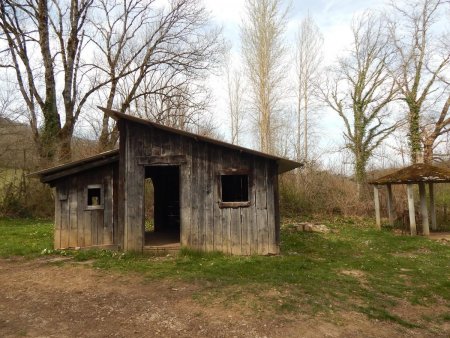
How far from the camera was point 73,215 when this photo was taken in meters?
10.3

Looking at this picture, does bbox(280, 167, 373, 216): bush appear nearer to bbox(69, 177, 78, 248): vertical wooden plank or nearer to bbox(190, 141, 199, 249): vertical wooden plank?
bbox(190, 141, 199, 249): vertical wooden plank

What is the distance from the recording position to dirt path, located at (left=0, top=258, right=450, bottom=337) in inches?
193

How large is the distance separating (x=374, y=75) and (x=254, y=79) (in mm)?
8432

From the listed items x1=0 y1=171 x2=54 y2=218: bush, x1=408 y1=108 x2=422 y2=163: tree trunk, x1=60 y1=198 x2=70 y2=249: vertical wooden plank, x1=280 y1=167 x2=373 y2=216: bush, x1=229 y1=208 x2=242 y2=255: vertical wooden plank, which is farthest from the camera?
x1=408 y1=108 x2=422 y2=163: tree trunk

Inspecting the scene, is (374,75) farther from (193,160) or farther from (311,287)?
(311,287)

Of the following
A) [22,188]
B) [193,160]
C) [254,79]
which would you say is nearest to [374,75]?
→ [254,79]

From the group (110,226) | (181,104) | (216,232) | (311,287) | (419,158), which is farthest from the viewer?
(181,104)

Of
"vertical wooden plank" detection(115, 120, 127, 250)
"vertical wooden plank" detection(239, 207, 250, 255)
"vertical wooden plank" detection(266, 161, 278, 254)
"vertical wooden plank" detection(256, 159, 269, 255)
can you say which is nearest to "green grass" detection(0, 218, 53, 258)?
"vertical wooden plank" detection(115, 120, 127, 250)

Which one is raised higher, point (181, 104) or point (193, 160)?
point (181, 104)

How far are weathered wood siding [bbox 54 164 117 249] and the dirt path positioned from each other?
3074 millimetres

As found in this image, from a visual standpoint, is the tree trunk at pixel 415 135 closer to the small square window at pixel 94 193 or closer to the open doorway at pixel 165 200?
the open doorway at pixel 165 200

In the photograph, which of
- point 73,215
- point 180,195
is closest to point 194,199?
point 180,195

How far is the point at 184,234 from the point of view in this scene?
9.66 m

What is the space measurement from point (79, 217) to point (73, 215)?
0.18 m
